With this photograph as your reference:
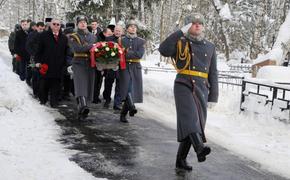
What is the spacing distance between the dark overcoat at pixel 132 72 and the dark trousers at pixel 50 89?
2.16 meters

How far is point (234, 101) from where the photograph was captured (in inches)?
470

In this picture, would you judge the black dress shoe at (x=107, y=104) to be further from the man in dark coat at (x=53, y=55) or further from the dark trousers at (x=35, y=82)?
the dark trousers at (x=35, y=82)

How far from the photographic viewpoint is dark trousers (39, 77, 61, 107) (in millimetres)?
10898

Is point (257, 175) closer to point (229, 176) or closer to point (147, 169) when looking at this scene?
point (229, 176)

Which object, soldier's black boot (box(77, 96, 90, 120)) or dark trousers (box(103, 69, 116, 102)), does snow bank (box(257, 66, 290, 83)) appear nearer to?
dark trousers (box(103, 69, 116, 102))

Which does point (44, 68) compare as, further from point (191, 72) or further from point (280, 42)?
point (280, 42)

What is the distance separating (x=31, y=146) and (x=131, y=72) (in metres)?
3.30

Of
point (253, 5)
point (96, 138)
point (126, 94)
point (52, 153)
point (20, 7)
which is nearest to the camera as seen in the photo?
point (52, 153)

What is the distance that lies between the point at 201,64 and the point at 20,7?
9550 centimetres

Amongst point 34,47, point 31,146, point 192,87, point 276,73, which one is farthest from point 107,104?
point 276,73

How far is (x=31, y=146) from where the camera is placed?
260 inches

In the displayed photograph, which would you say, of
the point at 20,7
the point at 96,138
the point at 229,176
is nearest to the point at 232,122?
the point at 96,138

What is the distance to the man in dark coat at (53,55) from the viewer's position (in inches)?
418

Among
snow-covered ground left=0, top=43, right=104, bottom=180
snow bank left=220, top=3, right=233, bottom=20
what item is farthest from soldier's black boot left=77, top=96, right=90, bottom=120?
snow bank left=220, top=3, right=233, bottom=20
